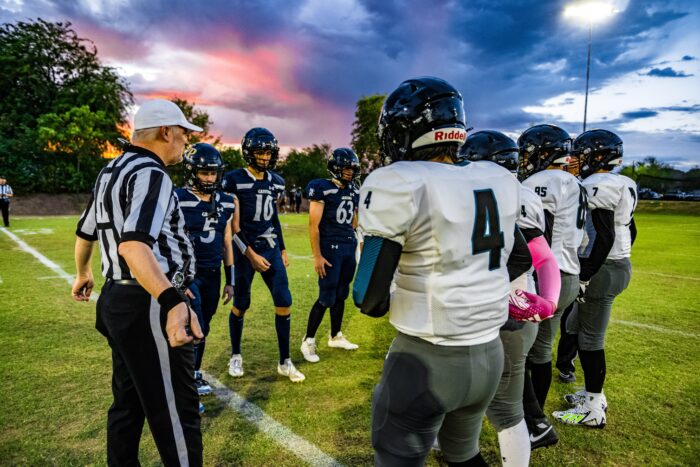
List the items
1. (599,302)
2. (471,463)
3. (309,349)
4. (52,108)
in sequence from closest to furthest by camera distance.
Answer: (471,463)
(599,302)
(309,349)
(52,108)

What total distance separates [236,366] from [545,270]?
327cm

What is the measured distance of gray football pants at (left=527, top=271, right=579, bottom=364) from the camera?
335cm

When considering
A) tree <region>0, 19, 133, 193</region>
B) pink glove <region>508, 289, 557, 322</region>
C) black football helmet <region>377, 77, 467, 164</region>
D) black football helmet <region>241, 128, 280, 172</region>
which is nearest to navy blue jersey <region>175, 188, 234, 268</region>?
black football helmet <region>241, 128, 280, 172</region>

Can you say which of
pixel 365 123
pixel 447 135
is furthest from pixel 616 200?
pixel 365 123

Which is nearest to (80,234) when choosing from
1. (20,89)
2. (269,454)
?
(269,454)

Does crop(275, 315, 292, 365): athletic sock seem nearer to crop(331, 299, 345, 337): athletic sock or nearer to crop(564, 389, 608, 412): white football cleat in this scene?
crop(331, 299, 345, 337): athletic sock

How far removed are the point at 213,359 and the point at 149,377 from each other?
283 centimetres

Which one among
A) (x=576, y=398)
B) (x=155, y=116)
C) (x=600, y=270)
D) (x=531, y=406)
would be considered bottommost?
(x=576, y=398)

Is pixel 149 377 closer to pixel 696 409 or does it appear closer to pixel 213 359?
pixel 213 359

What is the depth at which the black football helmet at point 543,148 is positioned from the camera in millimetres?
3412

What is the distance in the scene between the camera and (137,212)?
210 centimetres

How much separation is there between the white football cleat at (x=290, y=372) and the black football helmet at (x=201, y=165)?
193 centimetres

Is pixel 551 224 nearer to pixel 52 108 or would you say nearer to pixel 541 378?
pixel 541 378

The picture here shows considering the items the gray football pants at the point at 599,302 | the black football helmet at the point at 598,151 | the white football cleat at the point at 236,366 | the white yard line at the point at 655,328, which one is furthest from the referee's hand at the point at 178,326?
the white yard line at the point at 655,328
